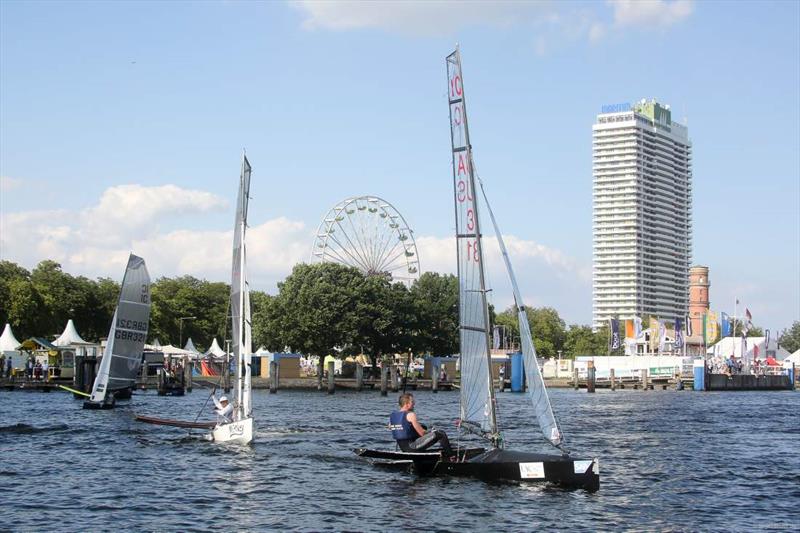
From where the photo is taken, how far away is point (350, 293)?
113 meters

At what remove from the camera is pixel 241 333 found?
3941cm

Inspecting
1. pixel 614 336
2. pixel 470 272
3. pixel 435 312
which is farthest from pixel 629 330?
pixel 470 272

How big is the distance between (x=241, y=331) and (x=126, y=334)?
25.2m

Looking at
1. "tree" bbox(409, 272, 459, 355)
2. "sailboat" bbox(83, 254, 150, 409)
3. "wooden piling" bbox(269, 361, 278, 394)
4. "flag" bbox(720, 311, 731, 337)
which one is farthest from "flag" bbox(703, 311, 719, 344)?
"sailboat" bbox(83, 254, 150, 409)

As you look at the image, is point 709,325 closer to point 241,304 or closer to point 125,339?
point 125,339

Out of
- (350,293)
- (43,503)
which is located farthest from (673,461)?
(350,293)

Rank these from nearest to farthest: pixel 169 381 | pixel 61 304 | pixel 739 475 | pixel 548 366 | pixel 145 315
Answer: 1. pixel 739 475
2. pixel 145 315
3. pixel 169 381
4. pixel 61 304
5. pixel 548 366

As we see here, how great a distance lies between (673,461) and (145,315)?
3608 centimetres

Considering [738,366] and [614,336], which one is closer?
[738,366]

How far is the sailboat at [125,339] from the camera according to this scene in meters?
61.7

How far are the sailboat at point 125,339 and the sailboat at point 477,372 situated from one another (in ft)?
110

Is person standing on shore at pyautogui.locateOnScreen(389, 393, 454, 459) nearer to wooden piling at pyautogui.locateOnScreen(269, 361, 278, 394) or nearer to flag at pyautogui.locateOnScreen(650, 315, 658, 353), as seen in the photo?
wooden piling at pyautogui.locateOnScreen(269, 361, 278, 394)

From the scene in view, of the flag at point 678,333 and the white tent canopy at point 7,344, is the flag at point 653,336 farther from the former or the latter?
the white tent canopy at point 7,344

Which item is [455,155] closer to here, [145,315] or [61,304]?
[145,315]
